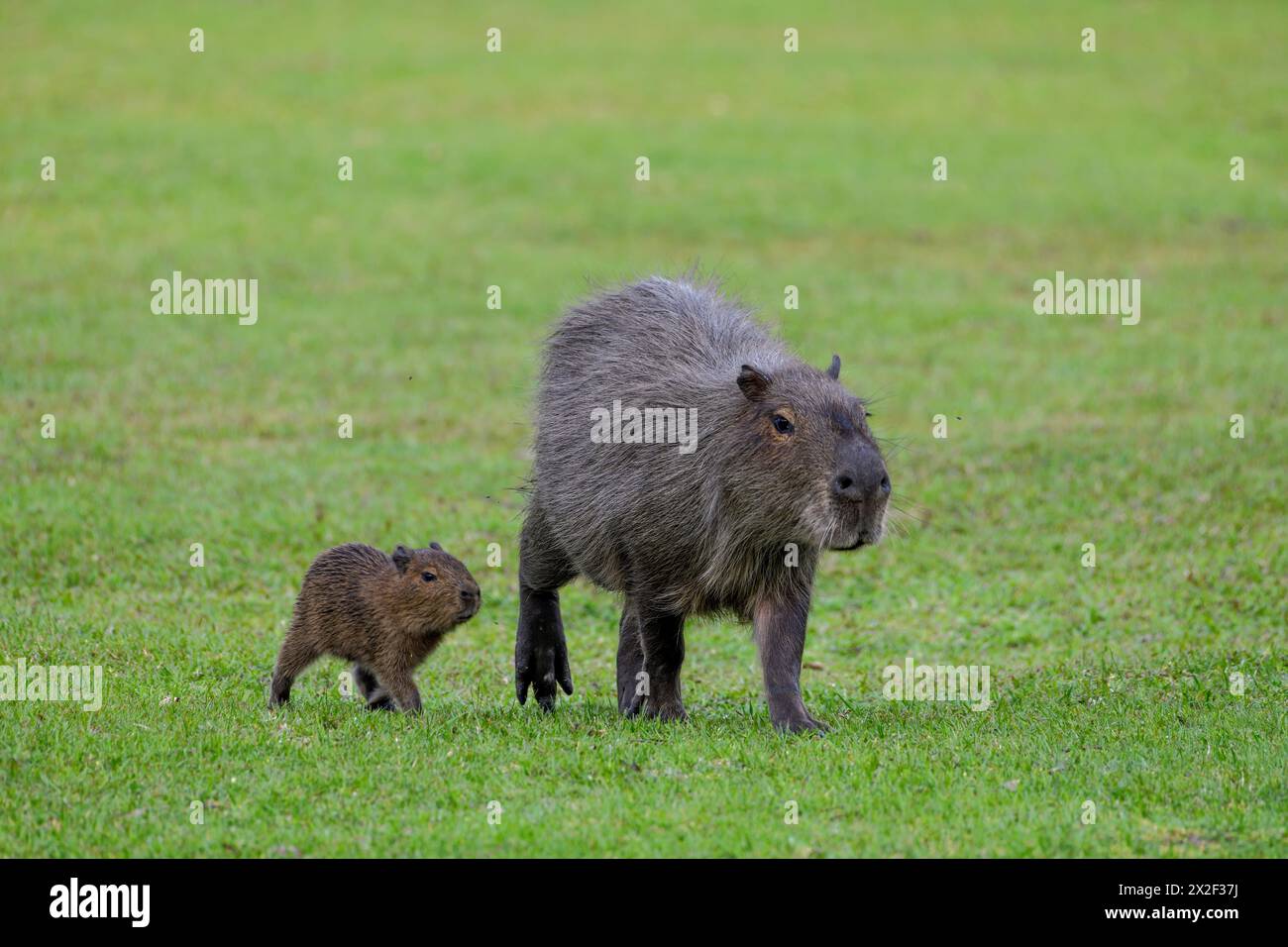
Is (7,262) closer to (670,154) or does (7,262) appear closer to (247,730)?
(670,154)

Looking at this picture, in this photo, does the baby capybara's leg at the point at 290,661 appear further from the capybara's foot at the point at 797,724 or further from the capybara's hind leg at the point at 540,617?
the capybara's foot at the point at 797,724

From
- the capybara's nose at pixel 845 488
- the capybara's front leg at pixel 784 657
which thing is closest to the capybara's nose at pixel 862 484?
the capybara's nose at pixel 845 488

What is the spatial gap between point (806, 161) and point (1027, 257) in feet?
16.6

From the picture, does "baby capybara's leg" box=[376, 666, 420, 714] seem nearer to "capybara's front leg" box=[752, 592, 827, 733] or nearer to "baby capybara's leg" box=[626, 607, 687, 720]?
"baby capybara's leg" box=[626, 607, 687, 720]

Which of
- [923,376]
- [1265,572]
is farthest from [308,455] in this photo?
[1265,572]

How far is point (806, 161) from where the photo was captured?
90.0 ft

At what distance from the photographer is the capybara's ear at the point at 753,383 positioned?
27.6 ft

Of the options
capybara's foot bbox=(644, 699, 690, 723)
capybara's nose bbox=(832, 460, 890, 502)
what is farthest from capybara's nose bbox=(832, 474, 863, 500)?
capybara's foot bbox=(644, 699, 690, 723)

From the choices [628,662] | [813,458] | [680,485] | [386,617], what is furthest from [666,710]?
[813,458]

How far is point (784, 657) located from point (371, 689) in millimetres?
2366

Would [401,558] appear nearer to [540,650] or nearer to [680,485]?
[540,650]

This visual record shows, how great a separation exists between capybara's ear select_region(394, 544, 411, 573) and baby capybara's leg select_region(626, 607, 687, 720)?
4.22 feet

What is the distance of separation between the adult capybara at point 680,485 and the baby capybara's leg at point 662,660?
0.01 meters
